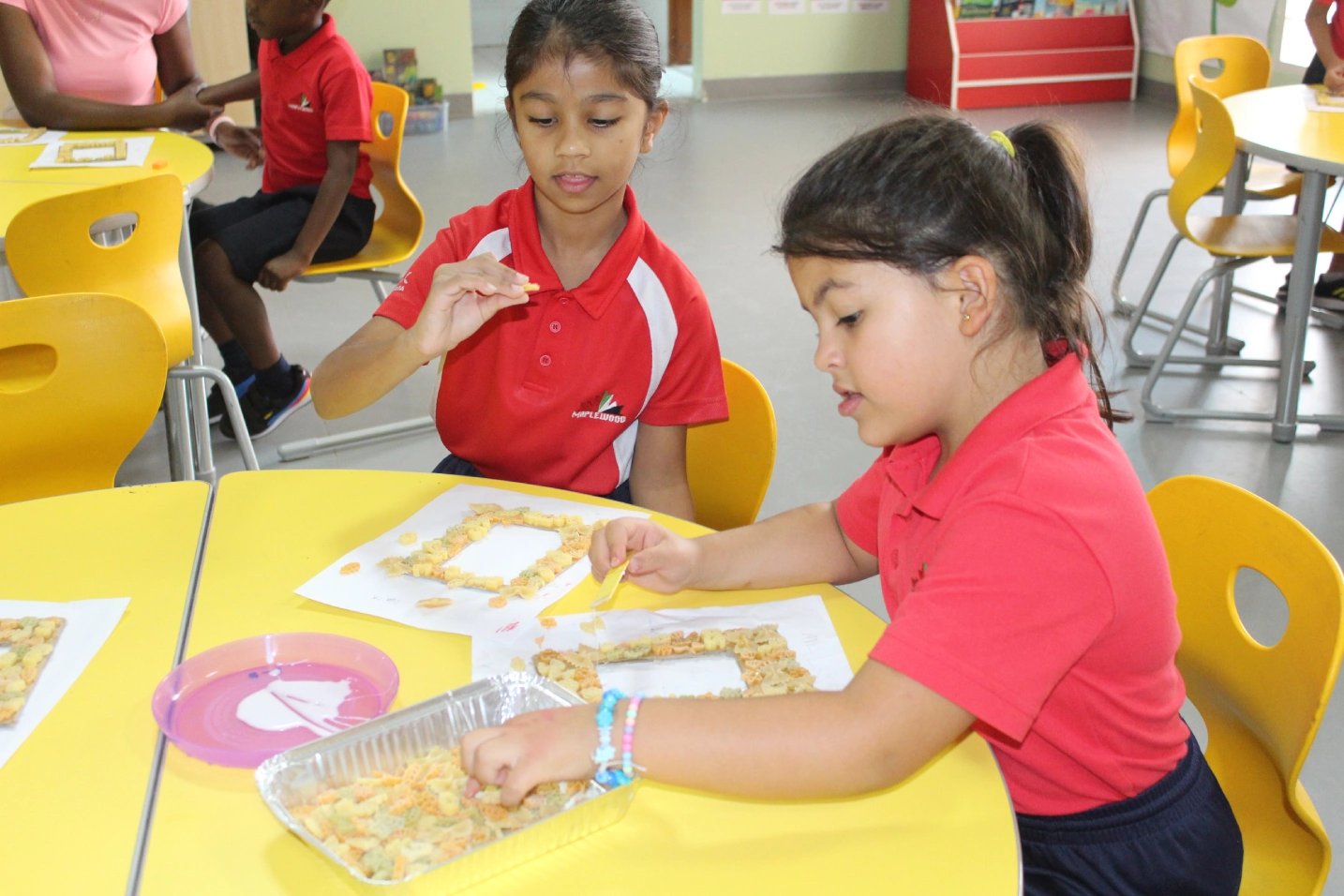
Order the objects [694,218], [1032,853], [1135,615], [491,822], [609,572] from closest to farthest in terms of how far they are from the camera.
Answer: [491,822] < [1135,615] < [1032,853] < [609,572] < [694,218]

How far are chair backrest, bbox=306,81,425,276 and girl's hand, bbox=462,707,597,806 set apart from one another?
97.5 inches

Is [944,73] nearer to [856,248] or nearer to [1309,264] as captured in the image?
[1309,264]

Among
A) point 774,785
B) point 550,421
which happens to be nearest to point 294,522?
point 550,421

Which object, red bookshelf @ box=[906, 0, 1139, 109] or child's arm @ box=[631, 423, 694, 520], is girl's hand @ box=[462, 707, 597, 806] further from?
red bookshelf @ box=[906, 0, 1139, 109]

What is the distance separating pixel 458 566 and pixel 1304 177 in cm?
260

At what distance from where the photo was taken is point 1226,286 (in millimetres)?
3588

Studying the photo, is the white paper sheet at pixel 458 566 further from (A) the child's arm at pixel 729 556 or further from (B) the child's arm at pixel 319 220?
(B) the child's arm at pixel 319 220

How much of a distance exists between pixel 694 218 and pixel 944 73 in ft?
9.83

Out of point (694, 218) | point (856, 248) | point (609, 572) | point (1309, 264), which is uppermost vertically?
point (856, 248)

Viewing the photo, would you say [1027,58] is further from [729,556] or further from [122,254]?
[729,556]

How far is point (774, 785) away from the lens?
902mm

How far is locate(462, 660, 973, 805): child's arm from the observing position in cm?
90

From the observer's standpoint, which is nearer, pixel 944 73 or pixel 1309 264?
pixel 1309 264

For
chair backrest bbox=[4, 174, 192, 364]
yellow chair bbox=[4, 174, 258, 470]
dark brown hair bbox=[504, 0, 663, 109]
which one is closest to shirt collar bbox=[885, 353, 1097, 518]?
dark brown hair bbox=[504, 0, 663, 109]
